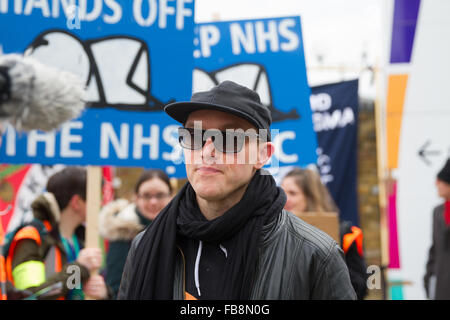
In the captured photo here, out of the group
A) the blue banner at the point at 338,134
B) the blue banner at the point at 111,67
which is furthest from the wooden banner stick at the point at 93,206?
the blue banner at the point at 338,134

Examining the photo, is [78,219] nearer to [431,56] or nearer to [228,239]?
[228,239]

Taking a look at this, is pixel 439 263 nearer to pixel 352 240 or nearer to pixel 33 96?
pixel 352 240

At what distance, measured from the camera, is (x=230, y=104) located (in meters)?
1.94

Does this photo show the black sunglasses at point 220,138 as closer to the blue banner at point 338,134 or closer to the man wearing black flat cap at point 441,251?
the man wearing black flat cap at point 441,251

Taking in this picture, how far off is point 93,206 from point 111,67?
0.79 metres

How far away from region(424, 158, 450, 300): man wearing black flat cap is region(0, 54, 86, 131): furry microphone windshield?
3754 mm

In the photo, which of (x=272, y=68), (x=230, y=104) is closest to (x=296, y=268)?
(x=230, y=104)

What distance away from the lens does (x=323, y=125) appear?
6.44 m

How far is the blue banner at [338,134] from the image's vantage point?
20.6 ft

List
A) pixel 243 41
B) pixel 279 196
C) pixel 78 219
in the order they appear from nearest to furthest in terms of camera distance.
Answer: pixel 279 196 < pixel 78 219 < pixel 243 41

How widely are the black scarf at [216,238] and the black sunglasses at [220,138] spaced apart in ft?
0.54

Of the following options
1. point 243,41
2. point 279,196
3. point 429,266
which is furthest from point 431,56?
point 279,196

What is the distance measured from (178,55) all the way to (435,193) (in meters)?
4.18

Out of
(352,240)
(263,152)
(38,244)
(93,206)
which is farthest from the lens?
(352,240)
